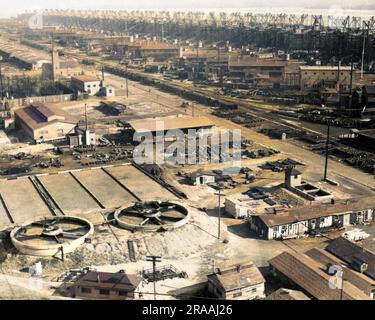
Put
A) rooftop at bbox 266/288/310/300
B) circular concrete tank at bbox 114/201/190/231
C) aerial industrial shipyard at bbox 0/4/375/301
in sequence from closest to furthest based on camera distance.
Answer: rooftop at bbox 266/288/310/300, aerial industrial shipyard at bbox 0/4/375/301, circular concrete tank at bbox 114/201/190/231

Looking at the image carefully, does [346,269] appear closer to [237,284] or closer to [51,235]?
[237,284]

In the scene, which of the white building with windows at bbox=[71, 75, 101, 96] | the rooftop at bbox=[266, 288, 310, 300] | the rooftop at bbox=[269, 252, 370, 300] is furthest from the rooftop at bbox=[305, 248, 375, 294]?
the white building with windows at bbox=[71, 75, 101, 96]

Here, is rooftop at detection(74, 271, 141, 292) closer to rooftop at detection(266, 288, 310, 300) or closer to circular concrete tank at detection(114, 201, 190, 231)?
rooftop at detection(266, 288, 310, 300)

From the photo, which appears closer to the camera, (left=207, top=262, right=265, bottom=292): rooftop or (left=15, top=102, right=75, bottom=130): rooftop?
(left=207, top=262, right=265, bottom=292): rooftop

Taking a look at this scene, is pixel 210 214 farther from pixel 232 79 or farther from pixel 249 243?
pixel 232 79

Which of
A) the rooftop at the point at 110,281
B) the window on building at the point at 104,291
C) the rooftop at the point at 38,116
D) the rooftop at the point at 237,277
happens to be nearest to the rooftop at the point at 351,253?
the rooftop at the point at 237,277

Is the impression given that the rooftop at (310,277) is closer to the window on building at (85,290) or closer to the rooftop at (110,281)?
the rooftop at (110,281)
